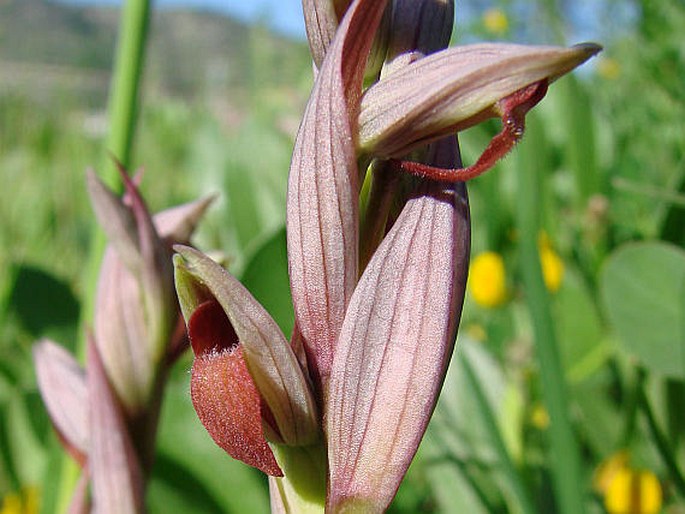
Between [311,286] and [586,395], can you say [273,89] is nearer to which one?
[586,395]

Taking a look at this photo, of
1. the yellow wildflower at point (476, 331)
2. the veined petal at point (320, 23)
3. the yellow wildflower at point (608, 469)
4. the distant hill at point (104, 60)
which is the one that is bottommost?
the yellow wildflower at point (608, 469)

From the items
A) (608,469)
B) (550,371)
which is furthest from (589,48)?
(608,469)

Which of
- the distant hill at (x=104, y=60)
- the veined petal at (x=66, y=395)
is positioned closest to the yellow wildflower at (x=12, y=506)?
the veined petal at (x=66, y=395)

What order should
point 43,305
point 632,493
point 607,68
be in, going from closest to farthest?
1. point 632,493
2. point 43,305
3. point 607,68

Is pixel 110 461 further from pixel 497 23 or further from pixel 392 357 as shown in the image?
pixel 497 23

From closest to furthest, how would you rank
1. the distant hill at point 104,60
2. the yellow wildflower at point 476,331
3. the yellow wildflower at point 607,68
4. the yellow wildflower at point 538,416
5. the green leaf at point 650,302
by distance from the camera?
the green leaf at point 650,302
the yellow wildflower at point 538,416
the yellow wildflower at point 476,331
the yellow wildflower at point 607,68
the distant hill at point 104,60

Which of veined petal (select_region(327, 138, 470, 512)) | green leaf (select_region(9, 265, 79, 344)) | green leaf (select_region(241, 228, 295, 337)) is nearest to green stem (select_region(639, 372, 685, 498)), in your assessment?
green leaf (select_region(241, 228, 295, 337))

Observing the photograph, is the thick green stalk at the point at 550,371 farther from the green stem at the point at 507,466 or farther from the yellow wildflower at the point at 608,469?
the yellow wildflower at the point at 608,469

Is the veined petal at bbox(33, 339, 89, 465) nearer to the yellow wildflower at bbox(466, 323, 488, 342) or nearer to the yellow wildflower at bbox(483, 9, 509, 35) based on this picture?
the yellow wildflower at bbox(466, 323, 488, 342)
